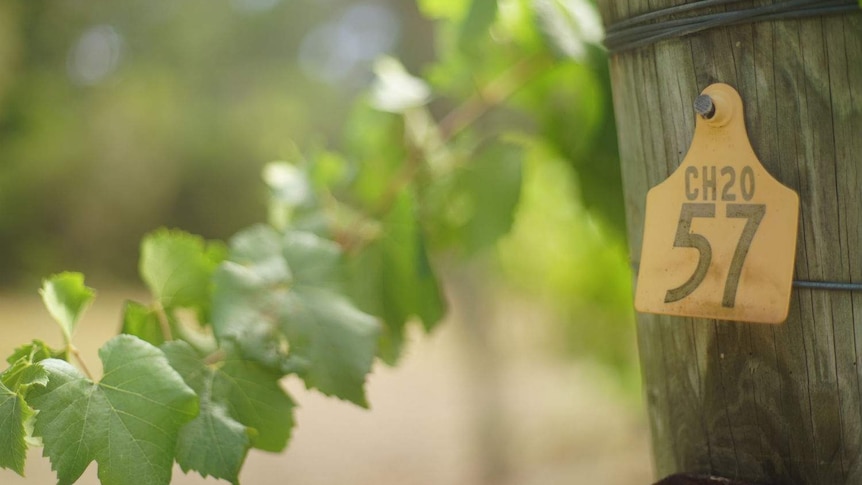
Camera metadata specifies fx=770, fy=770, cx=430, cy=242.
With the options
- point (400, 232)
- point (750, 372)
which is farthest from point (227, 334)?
point (750, 372)

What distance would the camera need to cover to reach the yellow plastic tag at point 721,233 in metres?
0.76

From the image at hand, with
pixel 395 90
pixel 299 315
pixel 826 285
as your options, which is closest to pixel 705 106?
pixel 826 285

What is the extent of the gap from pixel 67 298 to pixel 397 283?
0.60 metres

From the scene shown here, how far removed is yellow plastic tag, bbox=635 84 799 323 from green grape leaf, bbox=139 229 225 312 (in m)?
0.68

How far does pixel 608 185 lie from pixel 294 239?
1.81 feet

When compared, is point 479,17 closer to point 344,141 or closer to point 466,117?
point 466,117

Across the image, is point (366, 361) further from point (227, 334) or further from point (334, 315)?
point (227, 334)

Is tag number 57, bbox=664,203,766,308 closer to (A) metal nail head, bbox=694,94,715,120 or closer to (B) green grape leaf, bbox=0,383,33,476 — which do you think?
(A) metal nail head, bbox=694,94,715,120

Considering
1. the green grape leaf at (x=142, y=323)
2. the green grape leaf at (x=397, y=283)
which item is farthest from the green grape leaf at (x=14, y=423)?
the green grape leaf at (x=397, y=283)

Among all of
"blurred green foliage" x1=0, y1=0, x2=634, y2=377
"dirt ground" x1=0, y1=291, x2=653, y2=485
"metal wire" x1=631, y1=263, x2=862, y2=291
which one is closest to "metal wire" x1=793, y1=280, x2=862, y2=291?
"metal wire" x1=631, y1=263, x2=862, y2=291

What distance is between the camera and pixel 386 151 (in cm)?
164

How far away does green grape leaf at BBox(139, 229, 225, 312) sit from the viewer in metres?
1.17

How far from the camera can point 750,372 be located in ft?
2.69

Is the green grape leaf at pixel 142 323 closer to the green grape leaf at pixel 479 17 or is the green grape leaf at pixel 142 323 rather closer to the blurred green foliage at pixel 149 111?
the green grape leaf at pixel 479 17
